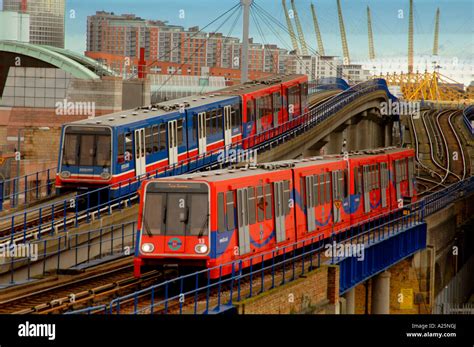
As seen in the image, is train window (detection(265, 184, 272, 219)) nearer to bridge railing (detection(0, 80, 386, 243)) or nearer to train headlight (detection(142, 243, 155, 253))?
train headlight (detection(142, 243, 155, 253))

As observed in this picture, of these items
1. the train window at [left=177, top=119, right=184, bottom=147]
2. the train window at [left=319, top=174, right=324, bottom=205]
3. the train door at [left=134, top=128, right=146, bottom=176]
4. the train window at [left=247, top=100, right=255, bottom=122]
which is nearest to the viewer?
the train window at [left=319, top=174, right=324, bottom=205]

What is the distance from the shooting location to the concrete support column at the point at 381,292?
37.5m

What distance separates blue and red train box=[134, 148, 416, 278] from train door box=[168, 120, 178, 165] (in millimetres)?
4683

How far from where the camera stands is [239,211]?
26.2m

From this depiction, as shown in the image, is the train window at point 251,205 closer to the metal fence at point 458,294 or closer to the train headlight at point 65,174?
the train headlight at point 65,174

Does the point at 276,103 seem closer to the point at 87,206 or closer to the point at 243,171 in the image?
the point at 87,206

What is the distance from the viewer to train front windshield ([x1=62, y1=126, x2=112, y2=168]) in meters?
33.0

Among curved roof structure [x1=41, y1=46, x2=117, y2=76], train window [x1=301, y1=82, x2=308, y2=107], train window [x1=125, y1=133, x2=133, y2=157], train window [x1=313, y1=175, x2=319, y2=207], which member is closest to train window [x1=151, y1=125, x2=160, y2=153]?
train window [x1=125, y1=133, x2=133, y2=157]

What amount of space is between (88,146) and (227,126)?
27.9ft
